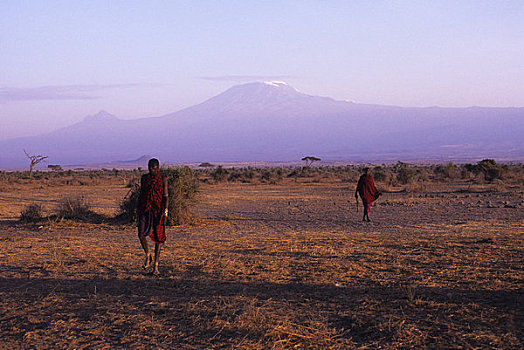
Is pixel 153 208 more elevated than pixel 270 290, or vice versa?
pixel 153 208

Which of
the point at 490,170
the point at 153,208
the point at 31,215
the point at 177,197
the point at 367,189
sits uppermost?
the point at 153,208

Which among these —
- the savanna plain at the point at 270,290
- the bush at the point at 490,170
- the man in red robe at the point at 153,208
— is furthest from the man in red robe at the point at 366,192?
the bush at the point at 490,170

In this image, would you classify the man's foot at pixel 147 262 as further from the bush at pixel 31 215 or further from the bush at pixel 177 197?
the bush at pixel 31 215

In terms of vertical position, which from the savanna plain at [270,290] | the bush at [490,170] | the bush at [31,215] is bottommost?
the bush at [31,215]

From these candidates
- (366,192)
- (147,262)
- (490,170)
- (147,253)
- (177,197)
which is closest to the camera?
(147,253)

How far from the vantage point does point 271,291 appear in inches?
278

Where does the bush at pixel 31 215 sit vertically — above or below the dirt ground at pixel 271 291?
below

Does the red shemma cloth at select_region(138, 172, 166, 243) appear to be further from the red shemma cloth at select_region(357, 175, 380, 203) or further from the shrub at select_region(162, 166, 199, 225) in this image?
the red shemma cloth at select_region(357, 175, 380, 203)

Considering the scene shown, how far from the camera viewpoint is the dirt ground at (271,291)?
523 cm

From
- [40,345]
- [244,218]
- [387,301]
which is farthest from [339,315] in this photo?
[244,218]

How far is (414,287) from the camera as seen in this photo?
22.7 ft

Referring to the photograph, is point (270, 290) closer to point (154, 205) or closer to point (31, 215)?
point (154, 205)

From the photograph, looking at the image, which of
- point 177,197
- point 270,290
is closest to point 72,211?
Result: point 177,197

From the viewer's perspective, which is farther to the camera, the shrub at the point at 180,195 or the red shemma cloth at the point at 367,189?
the red shemma cloth at the point at 367,189
